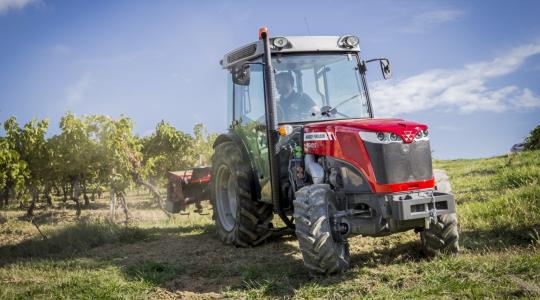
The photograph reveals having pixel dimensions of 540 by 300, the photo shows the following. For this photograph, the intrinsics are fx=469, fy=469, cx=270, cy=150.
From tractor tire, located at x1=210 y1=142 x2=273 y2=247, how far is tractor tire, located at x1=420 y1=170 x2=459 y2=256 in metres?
2.20

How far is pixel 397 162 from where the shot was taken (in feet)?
15.1

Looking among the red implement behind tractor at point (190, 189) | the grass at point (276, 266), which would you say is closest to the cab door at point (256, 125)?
the grass at point (276, 266)

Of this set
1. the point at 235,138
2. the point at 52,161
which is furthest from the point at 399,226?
the point at 52,161

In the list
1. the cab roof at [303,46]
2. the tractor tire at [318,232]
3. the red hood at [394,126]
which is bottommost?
the tractor tire at [318,232]

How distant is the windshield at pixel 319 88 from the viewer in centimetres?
568

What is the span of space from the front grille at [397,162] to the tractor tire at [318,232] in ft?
1.75

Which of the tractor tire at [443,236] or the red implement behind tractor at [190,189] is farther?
the red implement behind tractor at [190,189]

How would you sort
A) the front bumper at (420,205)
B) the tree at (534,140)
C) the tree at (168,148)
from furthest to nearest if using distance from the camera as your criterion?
the tree at (534,140) → the tree at (168,148) → the front bumper at (420,205)

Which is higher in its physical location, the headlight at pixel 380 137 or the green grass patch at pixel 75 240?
the headlight at pixel 380 137

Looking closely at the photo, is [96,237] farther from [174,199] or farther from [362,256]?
[362,256]

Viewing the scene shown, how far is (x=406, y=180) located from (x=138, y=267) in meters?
3.31

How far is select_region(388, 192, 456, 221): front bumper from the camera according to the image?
14.1 feet

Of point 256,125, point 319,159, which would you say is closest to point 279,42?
point 256,125

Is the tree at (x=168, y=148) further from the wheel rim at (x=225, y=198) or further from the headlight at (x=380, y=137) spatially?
the headlight at (x=380, y=137)
